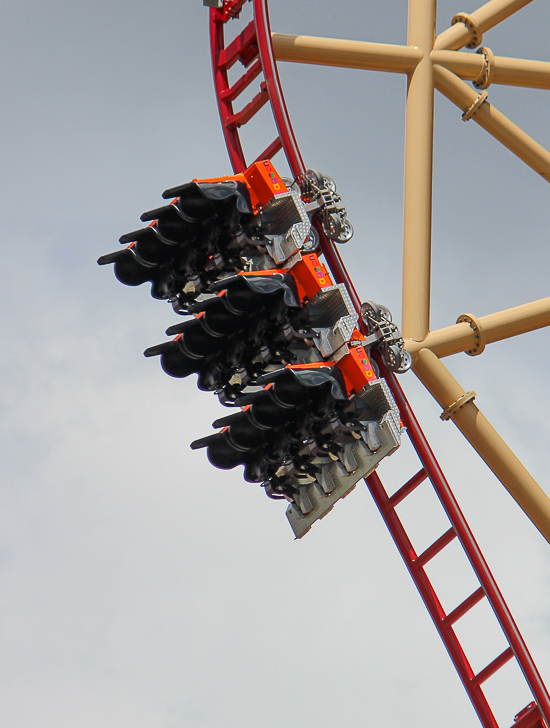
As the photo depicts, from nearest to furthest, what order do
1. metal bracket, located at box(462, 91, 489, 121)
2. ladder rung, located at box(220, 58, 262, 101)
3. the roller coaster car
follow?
the roller coaster car < ladder rung, located at box(220, 58, 262, 101) < metal bracket, located at box(462, 91, 489, 121)

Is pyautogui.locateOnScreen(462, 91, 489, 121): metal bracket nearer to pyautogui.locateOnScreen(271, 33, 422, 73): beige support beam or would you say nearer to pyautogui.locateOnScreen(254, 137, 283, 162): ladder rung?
pyautogui.locateOnScreen(271, 33, 422, 73): beige support beam

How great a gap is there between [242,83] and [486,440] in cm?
361

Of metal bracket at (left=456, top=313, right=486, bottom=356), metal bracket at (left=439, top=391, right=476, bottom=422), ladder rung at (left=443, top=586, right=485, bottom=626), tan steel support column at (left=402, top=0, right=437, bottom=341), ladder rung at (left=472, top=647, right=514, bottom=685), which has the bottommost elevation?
ladder rung at (left=472, top=647, right=514, bottom=685)

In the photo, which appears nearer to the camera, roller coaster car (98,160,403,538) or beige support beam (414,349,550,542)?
roller coaster car (98,160,403,538)

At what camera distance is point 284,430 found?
8.89 meters

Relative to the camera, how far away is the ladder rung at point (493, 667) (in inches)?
394

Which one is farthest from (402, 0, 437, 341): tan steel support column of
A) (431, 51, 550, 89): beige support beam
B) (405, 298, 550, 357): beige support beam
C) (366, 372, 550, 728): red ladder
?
(366, 372, 550, 728): red ladder

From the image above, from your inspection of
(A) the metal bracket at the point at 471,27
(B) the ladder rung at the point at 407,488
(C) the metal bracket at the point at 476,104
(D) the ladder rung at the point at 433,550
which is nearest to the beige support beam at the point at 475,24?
(A) the metal bracket at the point at 471,27

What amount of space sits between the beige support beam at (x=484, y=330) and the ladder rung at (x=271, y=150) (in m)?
1.85

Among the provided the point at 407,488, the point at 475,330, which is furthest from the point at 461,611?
the point at 475,330

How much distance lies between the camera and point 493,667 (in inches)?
396

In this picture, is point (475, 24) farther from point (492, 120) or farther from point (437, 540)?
point (437, 540)

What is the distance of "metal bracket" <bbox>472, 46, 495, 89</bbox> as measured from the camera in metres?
11.0

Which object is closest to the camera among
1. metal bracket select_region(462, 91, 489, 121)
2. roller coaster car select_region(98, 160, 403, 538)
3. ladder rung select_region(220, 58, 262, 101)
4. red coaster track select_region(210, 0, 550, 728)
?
roller coaster car select_region(98, 160, 403, 538)
